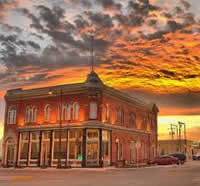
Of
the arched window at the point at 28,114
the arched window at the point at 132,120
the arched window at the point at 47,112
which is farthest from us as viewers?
the arched window at the point at 132,120

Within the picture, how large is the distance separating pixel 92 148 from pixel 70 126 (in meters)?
4.15

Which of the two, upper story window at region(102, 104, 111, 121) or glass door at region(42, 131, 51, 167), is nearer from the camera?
upper story window at region(102, 104, 111, 121)

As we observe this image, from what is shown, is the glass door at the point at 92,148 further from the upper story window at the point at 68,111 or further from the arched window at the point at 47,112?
the arched window at the point at 47,112

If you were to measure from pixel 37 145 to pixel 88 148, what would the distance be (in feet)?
27.5

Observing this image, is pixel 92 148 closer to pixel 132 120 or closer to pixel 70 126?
pixel 70 126

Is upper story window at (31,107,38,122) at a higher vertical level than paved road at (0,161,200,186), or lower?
higher

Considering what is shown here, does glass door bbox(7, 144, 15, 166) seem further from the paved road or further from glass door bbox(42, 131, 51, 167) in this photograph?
the paved road

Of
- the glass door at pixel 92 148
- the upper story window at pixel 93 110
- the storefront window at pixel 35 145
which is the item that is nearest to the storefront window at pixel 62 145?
the storefront window at pixel 35 145

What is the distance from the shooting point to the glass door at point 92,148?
40375 mm

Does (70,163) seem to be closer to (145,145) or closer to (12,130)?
(12,130)

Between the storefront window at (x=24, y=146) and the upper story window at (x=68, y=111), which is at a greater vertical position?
the upper story window at (x=68, y=111)

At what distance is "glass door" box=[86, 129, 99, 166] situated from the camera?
40.4 meters

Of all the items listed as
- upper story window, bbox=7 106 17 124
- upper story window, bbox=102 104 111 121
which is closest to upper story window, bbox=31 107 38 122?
upper story window, bbox=7 106 17 124

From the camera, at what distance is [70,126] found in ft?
138
